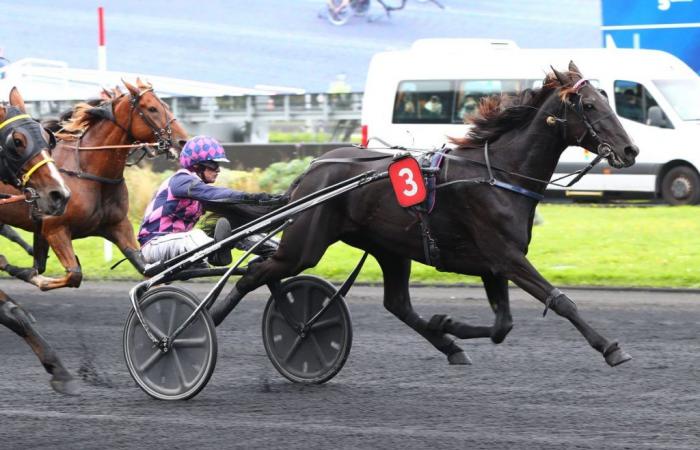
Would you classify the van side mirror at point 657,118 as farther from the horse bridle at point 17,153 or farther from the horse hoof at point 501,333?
the horse bridle at point 17,153

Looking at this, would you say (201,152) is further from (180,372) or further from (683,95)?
(683,95)

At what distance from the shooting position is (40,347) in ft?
20.1

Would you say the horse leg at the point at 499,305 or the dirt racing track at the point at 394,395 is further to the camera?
the horse leg at the point at 499,305

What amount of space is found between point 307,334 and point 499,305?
1055mm

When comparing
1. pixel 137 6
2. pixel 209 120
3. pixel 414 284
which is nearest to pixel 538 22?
pixel 137 6

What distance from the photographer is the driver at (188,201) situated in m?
6.55

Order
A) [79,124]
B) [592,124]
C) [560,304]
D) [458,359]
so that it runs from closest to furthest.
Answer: [560,304] < [592,124] < [458,359] < [79,124]

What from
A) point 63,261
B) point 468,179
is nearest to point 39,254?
point 63,261

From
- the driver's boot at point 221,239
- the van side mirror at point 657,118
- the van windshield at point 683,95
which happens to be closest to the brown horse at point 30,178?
the driver's boot at point 221,239

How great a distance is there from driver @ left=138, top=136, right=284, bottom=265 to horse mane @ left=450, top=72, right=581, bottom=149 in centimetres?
111

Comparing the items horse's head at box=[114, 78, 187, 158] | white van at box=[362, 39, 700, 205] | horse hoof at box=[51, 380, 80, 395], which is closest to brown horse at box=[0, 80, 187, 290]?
horse's head at box=[114, 78, 187, 158]

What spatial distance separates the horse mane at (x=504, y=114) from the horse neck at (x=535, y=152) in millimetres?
90

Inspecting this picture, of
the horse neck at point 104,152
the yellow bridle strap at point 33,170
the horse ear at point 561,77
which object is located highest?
the horse ear at point 561,77

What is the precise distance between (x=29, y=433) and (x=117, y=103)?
3.98 m
